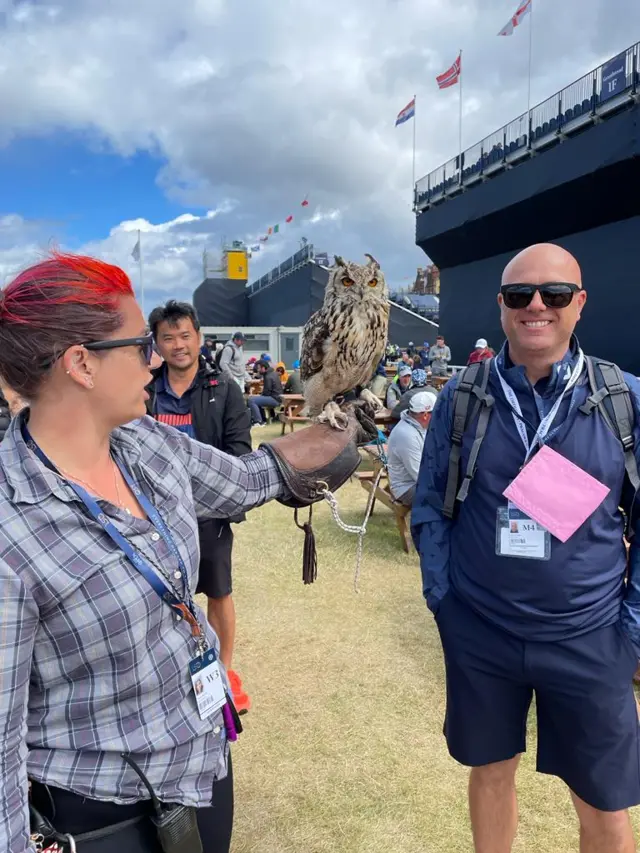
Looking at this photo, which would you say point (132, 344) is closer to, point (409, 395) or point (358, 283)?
point (358, 283)

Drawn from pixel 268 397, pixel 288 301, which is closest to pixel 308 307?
pixel 288 301

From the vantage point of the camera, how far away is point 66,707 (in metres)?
1.00

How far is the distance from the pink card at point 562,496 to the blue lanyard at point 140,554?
992mm

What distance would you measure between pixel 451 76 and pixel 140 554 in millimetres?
23513

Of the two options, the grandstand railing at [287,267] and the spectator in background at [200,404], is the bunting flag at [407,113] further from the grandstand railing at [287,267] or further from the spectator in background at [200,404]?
the spectator in background at [200,404]

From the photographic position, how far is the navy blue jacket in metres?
1.58

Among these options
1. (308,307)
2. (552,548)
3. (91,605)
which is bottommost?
(552,548)

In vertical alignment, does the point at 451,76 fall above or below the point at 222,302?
above

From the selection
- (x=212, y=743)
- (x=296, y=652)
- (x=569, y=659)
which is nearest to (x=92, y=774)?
(x=212, y=743)

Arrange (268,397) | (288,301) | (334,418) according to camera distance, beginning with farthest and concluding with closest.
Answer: (288,301)
(268,397)
(334,418)

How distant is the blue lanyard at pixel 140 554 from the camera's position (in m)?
1.04

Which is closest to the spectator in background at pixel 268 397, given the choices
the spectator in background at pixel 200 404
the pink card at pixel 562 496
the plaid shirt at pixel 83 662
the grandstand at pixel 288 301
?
the grandstand at pixel 288 301

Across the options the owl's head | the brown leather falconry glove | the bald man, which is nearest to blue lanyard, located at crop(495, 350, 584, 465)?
the bald man

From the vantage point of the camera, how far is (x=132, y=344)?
113 cm
